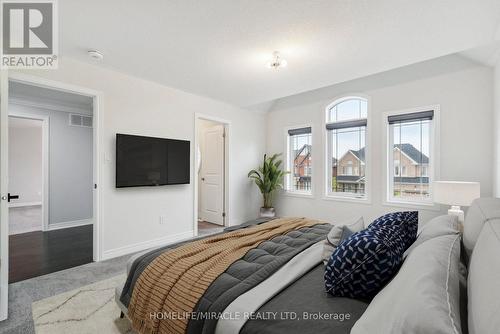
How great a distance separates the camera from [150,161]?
136 inches

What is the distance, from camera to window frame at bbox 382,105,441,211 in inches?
135

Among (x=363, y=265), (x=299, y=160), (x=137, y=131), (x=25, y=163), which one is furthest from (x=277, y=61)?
(x=25, y=163)

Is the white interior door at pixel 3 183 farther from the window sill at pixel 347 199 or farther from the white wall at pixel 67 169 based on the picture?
the window sill at pixel 347 199

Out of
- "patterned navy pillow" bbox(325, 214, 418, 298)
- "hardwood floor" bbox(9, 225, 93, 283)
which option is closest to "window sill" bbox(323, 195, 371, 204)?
"patterned navy pillow" bbox(325, 214, 418, 298)

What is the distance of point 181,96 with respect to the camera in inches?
153

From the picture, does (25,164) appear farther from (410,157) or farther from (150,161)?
(410,157)

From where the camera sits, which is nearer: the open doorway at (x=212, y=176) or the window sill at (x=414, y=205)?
the window sill at (x=414, y=205)

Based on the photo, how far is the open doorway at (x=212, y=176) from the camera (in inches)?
189

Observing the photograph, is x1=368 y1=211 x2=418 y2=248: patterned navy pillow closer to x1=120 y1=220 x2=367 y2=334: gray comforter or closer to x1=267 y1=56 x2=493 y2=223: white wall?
x1=120 y1=220 x2=367 y2=334: gray comforter

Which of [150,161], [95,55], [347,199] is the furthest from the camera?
[347,199]

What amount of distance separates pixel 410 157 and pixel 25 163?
33.0 ft

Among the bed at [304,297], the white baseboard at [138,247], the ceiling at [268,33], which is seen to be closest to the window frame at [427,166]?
the ceiling at [268,33]

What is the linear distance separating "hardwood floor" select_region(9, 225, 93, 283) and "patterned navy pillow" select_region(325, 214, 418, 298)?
3161 mm

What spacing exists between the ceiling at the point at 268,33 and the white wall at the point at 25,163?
6562mm
